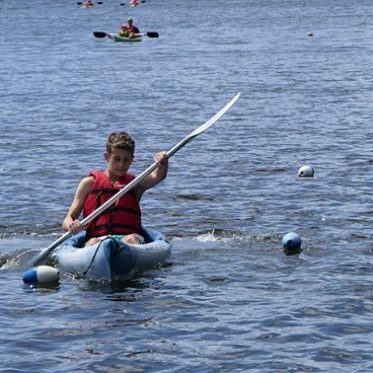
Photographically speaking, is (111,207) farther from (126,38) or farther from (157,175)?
(126,38)

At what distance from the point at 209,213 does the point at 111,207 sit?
347cm

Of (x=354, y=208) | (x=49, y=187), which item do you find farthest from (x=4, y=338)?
(x=49, y=187)

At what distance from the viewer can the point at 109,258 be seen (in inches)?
470

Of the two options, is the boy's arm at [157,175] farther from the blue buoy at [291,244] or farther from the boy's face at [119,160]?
the blue buoy at [291,244]

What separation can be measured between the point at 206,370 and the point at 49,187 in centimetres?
899

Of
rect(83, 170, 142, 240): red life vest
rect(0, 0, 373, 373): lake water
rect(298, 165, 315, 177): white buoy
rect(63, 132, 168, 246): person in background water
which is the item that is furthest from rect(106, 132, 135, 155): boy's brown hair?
rect(298, 165, 315, 177): white buoy

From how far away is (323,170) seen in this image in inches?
749

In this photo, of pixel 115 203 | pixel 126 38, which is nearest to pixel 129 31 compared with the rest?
pixel 126 38

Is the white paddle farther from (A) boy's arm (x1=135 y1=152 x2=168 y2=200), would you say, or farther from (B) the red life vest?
(B) the red life vest

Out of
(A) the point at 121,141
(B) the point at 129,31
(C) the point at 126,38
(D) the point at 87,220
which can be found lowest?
(D) the point at 87,220

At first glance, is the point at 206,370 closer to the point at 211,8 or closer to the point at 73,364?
the point at 73,364

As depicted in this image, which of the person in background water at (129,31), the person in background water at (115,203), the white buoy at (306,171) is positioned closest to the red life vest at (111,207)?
the person in background water at (115,203)

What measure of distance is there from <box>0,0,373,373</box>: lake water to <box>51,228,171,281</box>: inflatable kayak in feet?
0.43

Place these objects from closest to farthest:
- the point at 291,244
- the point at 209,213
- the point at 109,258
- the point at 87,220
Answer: the point at 109,258, the point at 87,220, the point at 291,244, the point at 209,213
